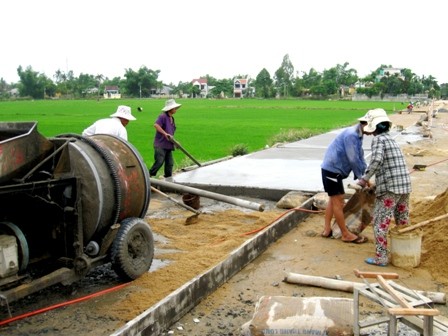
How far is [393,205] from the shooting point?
5.95m

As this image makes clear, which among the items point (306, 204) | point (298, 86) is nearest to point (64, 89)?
point (298, 86)

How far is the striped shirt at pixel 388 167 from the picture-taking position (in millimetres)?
5840

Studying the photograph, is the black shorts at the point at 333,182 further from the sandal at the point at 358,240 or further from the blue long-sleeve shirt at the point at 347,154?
the sandal at the point at 358,240

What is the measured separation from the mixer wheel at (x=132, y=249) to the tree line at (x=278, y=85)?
99.9 m

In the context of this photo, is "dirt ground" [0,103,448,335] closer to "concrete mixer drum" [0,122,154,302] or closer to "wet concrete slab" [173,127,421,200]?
"concrete mixer drum" [0,122,154,302]

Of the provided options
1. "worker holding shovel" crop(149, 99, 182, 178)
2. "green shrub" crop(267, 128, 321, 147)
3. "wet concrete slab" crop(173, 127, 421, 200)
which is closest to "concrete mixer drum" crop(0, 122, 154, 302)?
"wet concrete slab" crop(173, 127, 421, 200)

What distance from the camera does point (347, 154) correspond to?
21.6 ft

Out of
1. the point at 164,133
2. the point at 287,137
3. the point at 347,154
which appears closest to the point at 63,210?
the point at 347,154

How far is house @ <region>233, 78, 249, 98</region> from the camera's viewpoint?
423 feet

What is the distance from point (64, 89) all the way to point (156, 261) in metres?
117

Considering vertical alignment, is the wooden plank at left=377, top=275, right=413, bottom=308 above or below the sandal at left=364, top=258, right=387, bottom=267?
above

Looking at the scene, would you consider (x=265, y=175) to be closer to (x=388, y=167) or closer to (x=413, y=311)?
(x=388, y=167)

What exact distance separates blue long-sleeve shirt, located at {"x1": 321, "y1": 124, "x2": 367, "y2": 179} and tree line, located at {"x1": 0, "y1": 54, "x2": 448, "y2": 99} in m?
97.9

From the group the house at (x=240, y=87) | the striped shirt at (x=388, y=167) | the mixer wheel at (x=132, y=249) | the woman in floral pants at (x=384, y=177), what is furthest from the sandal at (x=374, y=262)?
the house at (x=240, y=87)
